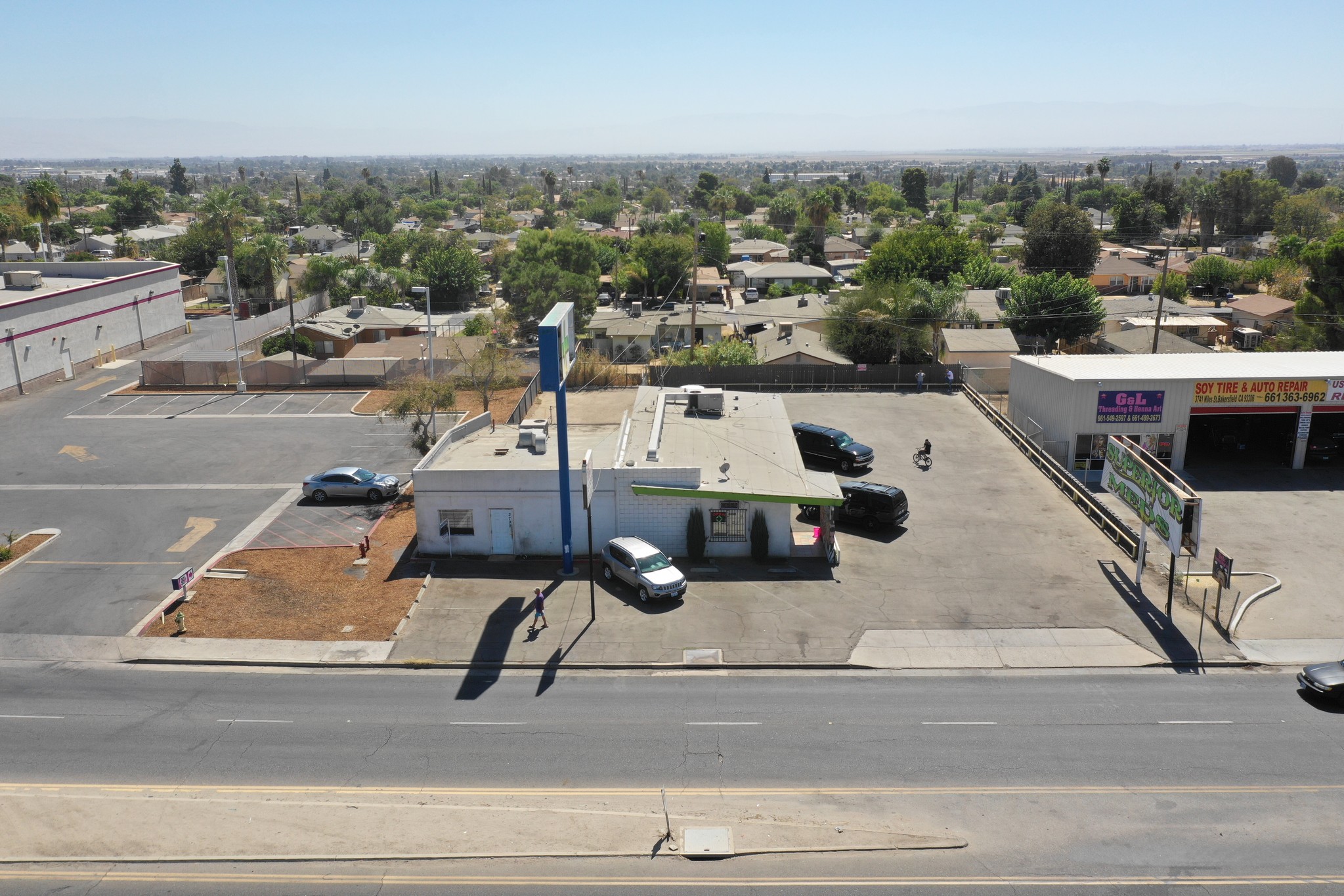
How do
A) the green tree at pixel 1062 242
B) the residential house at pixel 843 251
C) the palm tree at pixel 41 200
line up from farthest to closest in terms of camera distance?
the residential house at pixel 843 251 → the green tree at pixel 1062 242 → the palm tree at pixel 41 200

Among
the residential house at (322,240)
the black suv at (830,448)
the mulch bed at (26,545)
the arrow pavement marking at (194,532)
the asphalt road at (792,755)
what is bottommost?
the asphalt road at (792,755)

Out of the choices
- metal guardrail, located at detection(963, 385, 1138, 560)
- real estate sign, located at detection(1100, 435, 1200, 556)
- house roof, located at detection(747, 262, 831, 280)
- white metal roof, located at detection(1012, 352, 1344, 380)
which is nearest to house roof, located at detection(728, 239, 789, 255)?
house roof, located at detection(747, 262, 831, 280)

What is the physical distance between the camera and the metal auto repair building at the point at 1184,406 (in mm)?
38219

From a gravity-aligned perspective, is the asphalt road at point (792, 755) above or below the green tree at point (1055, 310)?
below

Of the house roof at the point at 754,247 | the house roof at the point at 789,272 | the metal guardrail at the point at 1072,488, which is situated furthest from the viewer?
the house roof at the point at 754,247

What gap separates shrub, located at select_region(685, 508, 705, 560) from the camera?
29727 mm

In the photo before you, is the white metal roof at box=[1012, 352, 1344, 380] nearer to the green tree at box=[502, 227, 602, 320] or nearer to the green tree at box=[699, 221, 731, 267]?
the green tree at box=[502, 227, 602, 320]

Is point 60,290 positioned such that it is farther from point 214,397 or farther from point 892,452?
point 892,452

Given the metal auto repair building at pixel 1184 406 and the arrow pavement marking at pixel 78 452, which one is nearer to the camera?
the metal auto repair building at pixel 1184 406

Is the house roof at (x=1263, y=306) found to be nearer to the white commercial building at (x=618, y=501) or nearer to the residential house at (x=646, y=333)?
the residential house at (x=646, y=333)

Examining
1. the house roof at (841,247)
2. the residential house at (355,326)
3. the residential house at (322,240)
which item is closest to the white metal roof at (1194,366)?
the residential house at (355,326)

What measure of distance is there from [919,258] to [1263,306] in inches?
1079

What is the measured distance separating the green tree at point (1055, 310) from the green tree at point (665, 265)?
1484 inches

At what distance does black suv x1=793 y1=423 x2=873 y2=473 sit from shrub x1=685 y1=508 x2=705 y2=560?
9.21 metres
